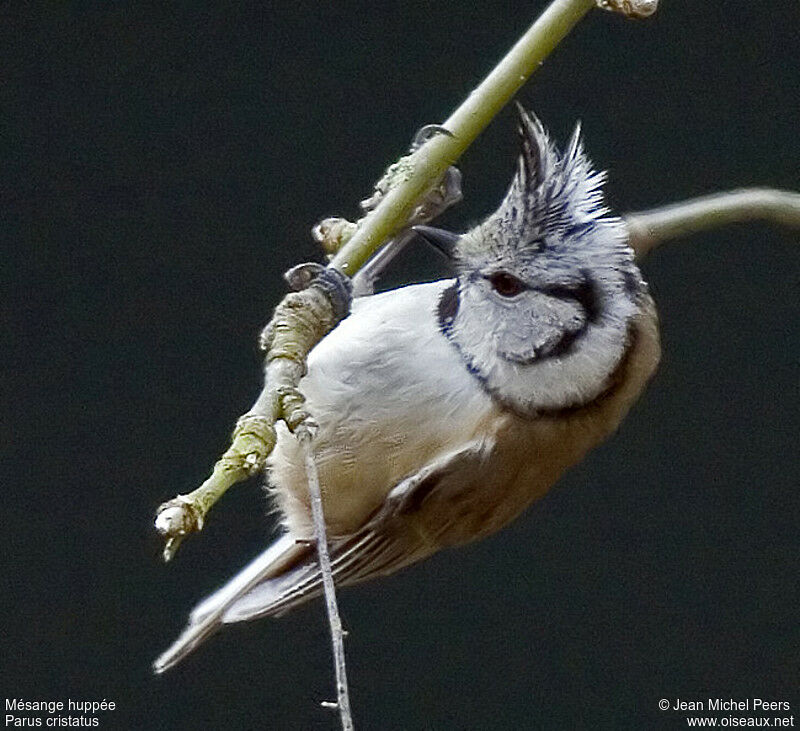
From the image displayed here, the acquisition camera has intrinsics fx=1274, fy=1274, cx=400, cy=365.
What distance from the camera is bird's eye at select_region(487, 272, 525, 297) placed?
1.30 m

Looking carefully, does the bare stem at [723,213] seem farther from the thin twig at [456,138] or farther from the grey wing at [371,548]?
the grey wing at [371,548]

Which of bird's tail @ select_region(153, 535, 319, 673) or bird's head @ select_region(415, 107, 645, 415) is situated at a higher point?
bird's head @ select_region(415, 107, 645, 415)

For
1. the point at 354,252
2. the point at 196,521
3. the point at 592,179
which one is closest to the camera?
the point at 196,521

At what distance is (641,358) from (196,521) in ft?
2.33

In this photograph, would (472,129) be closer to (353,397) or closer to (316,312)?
(316,312)

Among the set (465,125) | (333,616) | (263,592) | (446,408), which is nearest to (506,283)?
(446,408)

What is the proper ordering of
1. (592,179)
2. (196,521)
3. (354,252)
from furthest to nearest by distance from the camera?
(592,179) → (354,252) → (196,521)

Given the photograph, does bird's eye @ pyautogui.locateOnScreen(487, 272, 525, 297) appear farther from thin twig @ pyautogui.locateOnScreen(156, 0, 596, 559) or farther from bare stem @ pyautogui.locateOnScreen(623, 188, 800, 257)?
thin twig @ pyautogui.locateOnScreen(156, 0, 596, 559)

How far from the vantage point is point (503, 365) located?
4.60 ft

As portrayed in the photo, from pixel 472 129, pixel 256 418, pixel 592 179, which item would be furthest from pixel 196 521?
pixel 592 179

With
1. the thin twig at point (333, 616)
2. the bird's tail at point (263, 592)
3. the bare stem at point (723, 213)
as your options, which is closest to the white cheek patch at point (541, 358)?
the bare stem at point (723, 213)

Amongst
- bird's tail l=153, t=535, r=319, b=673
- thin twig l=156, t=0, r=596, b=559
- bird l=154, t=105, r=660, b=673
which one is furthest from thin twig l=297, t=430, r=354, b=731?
bird's tail l=153, t=535, r=319, b=673

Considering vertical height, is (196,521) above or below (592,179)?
below

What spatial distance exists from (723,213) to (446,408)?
16.7 inches
